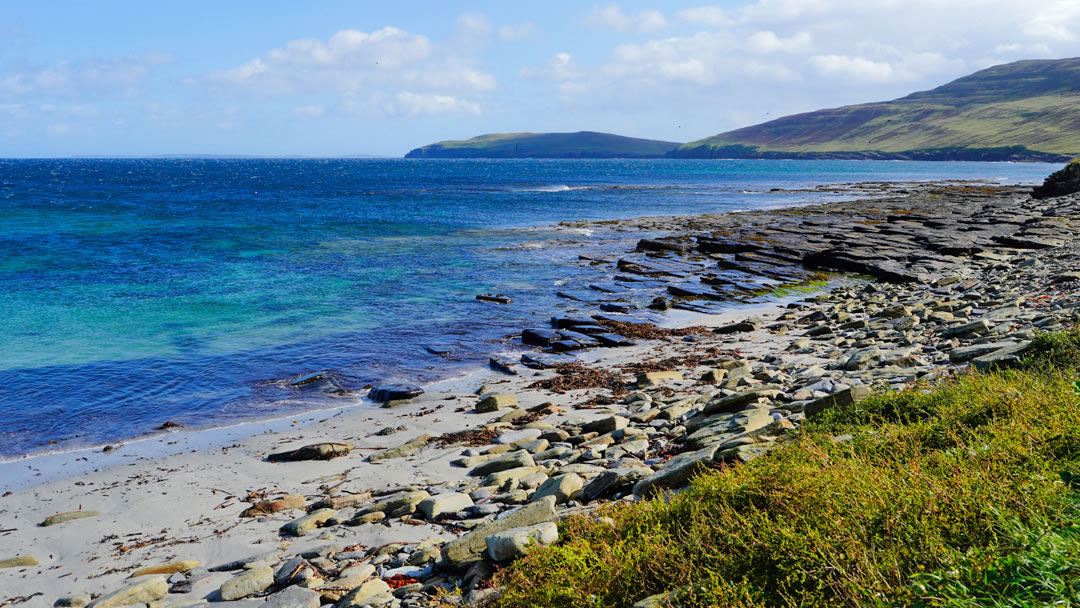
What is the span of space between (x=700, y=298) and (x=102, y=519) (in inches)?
743

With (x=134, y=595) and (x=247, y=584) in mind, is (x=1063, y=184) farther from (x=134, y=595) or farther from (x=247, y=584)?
(x=134, y=595)

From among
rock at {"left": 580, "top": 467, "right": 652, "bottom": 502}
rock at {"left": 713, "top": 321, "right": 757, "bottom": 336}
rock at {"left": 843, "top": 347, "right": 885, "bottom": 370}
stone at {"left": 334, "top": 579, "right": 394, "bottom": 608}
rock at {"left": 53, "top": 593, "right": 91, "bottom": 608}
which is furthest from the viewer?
rock at {"left": 713, "top": 321, "right": 757, "bottom": 336}

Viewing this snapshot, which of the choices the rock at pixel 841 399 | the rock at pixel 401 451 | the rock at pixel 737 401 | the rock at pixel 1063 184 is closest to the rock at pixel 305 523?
the rock at pixel 401 451

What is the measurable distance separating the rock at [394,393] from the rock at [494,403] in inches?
66.5

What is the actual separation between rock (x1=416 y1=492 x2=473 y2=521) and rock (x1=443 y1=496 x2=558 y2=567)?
153 cm

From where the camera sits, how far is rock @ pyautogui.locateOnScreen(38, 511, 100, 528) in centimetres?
859

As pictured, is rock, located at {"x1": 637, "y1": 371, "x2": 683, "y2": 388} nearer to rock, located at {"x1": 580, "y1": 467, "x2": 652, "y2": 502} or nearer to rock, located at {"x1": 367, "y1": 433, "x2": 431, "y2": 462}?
rock, located at {"x1": 367, "y1": 433, "x2": 431, "y2": 462}

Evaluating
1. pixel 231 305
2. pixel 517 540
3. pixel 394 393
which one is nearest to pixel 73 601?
pixel 517 540

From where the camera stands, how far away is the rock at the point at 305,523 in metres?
7.44

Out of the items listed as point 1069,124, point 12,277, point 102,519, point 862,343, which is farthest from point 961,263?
point 1069,124

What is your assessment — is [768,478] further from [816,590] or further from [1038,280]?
[1038,280]

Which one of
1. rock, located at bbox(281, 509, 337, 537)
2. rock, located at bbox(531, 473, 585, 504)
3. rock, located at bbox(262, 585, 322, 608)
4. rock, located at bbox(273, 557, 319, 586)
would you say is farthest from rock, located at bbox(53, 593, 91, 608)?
rock, located at bbox(531, 473, 585, 504)

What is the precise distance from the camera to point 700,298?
77.4 feet

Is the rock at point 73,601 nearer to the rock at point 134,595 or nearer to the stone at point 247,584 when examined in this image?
the rock at point 134,595
